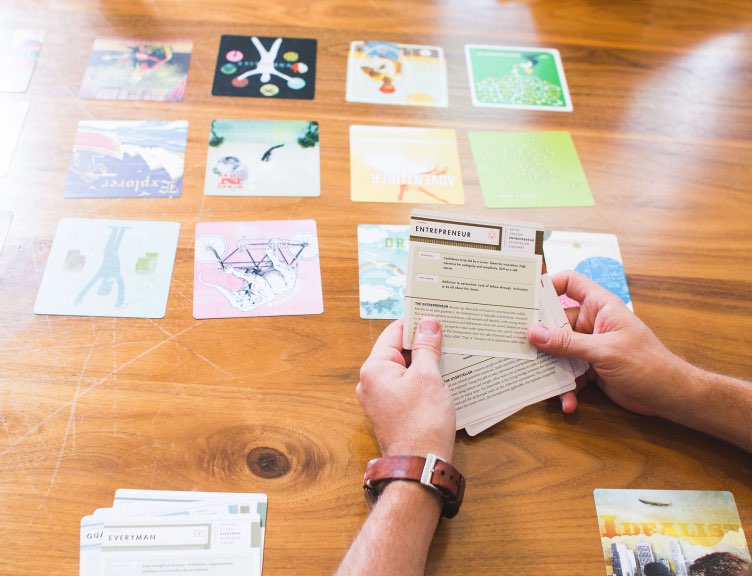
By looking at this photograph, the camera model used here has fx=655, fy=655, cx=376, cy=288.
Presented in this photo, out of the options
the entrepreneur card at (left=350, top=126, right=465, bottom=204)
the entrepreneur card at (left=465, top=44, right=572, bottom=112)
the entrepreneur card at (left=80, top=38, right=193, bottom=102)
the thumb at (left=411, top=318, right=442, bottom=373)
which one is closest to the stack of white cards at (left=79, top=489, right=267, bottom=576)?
the thumb at (left=411, top=318, right=442, bottom=373)

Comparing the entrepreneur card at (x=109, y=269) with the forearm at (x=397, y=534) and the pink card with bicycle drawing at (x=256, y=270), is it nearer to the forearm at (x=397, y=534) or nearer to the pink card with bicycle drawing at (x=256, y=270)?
the pink card with bicycle drawing at (x=256, y=270)

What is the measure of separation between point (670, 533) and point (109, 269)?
0.92 metres

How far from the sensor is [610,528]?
2.89 feet

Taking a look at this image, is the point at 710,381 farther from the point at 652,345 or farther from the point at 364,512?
the point at 364,512

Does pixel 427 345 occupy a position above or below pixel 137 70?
below

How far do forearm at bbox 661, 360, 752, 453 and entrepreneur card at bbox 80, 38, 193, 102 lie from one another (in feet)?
3.39

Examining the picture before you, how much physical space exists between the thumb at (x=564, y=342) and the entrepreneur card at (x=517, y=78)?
59cm

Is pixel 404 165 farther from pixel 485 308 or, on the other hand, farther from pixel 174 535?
pixel 174 535

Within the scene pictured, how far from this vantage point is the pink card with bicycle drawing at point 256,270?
104 cm

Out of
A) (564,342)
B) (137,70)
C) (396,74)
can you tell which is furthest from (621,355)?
(137,70)

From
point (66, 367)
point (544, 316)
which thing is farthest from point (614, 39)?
point (66, 367)

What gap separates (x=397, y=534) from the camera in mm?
789

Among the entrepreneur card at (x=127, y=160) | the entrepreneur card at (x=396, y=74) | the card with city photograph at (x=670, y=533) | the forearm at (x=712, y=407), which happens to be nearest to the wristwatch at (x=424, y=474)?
the card with city photograph at (x=670, y=533)

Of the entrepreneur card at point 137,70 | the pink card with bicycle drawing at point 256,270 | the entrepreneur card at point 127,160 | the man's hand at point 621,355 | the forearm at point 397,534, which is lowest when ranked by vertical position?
the forearm at point 397,534
